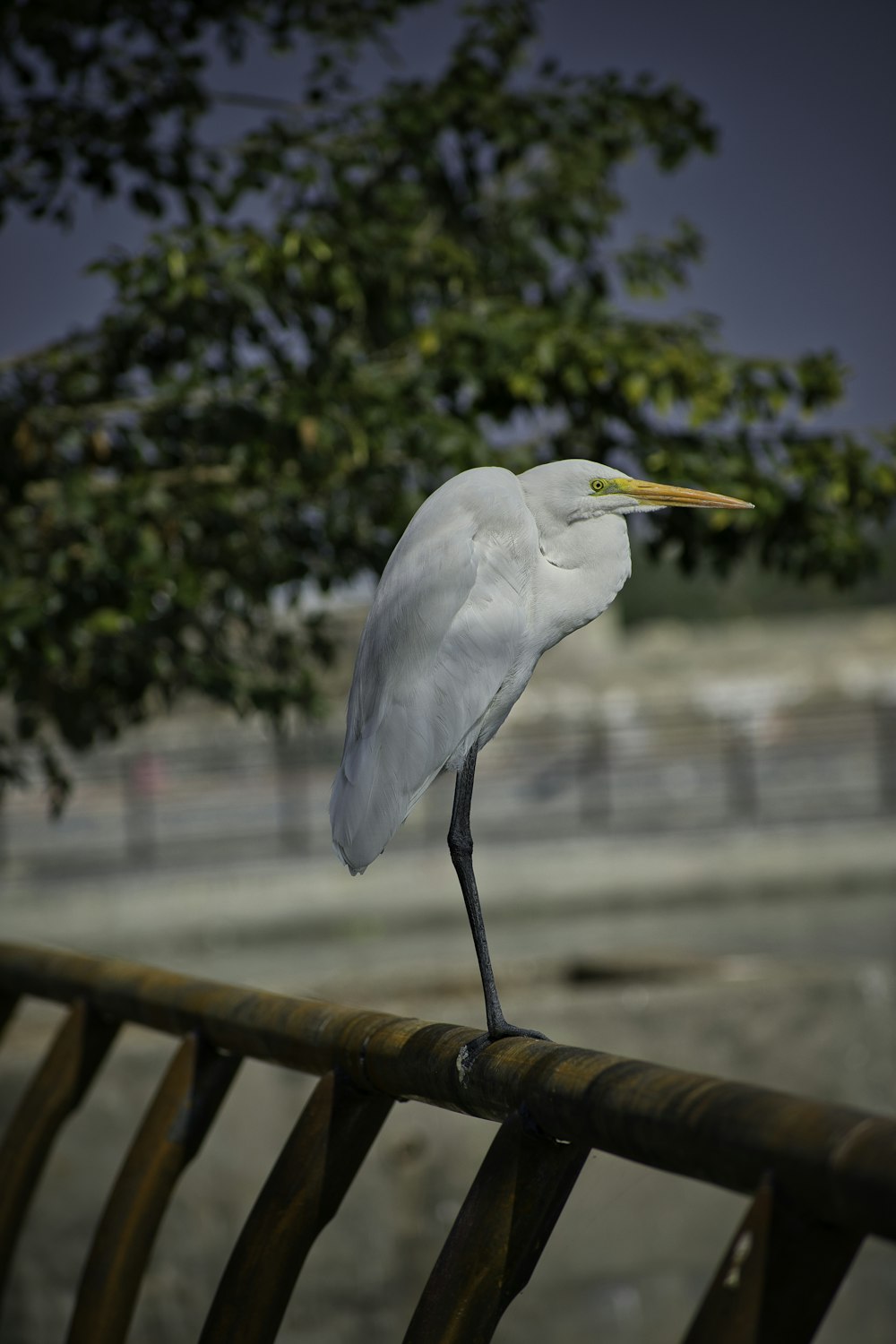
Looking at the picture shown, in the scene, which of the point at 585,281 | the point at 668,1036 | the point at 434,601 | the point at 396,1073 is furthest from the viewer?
the point at 668,1036

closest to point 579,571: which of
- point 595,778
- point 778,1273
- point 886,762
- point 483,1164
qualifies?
point 483,1164

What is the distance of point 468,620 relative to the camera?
143 centimetres

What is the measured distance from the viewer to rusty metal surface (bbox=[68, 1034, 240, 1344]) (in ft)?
5.26

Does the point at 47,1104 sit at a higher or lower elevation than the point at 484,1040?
lower

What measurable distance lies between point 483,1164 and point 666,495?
630 millimetres

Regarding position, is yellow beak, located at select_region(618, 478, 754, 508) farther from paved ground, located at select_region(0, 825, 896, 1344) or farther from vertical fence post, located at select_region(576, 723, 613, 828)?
vertical fence post, located at select_region(576, 723, 613, 828)

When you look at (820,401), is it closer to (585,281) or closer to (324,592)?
(585,281)

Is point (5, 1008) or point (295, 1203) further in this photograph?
point (5, 1008)

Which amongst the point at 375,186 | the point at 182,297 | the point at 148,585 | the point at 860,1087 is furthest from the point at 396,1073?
the point at 860,1087

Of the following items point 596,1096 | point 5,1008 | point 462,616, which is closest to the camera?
point 596,1096

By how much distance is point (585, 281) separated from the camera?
3.79m

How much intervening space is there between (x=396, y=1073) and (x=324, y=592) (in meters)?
2.14

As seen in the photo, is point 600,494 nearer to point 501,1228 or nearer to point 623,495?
point 623,495

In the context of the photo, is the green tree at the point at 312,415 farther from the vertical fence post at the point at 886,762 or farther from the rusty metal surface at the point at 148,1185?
the vertical fence post at the point at 886,762
